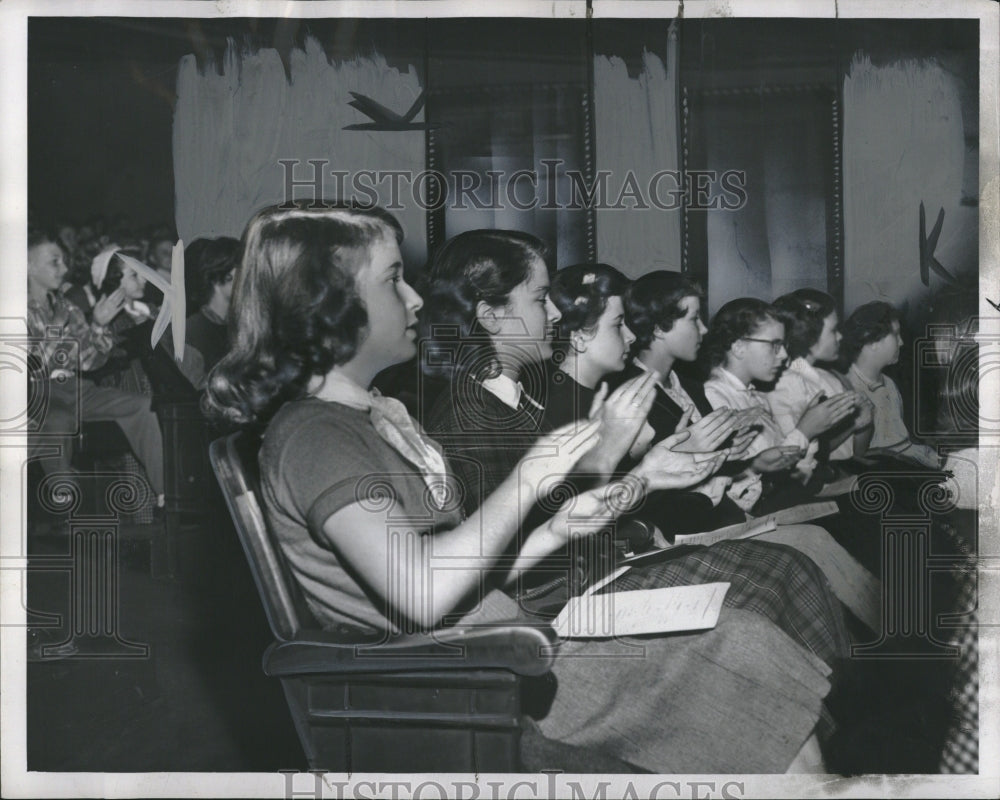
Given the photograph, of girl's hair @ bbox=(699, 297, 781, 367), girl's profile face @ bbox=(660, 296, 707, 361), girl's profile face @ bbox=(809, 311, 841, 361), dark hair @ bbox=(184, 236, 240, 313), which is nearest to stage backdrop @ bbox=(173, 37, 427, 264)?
dark hair @ bbox=(184, 236, 240, 313)

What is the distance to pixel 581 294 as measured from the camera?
3092 millimetres

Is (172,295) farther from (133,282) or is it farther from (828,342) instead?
(828,342)

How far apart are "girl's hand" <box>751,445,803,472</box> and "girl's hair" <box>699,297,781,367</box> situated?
12.3 inches

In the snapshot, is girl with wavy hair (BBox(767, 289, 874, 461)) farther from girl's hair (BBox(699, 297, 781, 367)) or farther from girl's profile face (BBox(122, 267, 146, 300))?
girl's profile face (BBox(122, 267, 146, 300))

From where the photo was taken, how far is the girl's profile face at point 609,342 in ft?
10.2

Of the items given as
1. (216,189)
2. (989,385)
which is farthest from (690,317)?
(216,189)

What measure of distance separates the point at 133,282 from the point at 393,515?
1.07 metres

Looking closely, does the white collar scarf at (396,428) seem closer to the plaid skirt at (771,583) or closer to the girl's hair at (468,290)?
the girl's hair at (468,290)

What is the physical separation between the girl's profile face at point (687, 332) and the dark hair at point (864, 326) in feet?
1.43

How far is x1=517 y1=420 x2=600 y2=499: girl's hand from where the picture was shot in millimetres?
3039

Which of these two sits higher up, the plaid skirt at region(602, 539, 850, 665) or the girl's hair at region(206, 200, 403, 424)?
the girl's hair at region(206, 200, 403, 424)

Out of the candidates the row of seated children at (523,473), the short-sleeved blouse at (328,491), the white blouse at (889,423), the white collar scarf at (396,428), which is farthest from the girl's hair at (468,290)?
the white blouse at (889,423)

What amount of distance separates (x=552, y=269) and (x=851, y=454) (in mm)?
1079

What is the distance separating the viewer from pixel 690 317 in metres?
3.12
